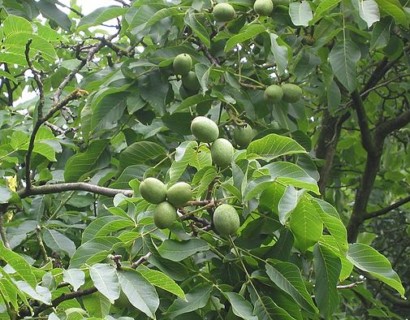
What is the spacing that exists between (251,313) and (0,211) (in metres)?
0.95

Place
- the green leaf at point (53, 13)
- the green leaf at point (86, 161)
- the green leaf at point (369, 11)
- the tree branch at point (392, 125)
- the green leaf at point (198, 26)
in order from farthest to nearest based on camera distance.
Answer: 1. the tree branch at point (392, 125)
2. the green leaf at point (53, 13)
3. the green leaf at point (86, 161)
4. the green leaf at point (198, 26)
5. the green leaf at point (369, 11)

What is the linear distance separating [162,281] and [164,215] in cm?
14

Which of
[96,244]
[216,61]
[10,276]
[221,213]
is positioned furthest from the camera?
[216,61]

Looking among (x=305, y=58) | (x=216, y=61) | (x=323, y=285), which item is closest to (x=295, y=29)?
(x=305, y=58)

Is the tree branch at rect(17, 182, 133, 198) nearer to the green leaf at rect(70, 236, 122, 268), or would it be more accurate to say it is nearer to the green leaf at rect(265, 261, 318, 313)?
the green leaf at rect(70, 236, 122, 268)

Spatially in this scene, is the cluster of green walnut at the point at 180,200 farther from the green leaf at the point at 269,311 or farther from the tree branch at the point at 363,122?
the tree branch at the point at 363,122

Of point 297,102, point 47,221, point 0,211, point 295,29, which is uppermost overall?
point 295,29

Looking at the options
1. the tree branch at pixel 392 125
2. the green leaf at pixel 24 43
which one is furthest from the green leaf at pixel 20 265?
the tree branch at pixel 392 125

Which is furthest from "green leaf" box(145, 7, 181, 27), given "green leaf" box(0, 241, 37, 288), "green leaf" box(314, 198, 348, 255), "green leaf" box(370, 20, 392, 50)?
"green leaf" box(0, 241, 37, 288)

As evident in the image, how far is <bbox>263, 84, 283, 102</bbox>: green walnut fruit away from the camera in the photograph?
234cm

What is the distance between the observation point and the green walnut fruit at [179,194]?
161cm

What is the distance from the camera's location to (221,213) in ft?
5.23

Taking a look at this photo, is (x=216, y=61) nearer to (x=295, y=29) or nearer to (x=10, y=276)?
(x=295, y=29)

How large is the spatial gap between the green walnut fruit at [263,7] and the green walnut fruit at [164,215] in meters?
0.91
